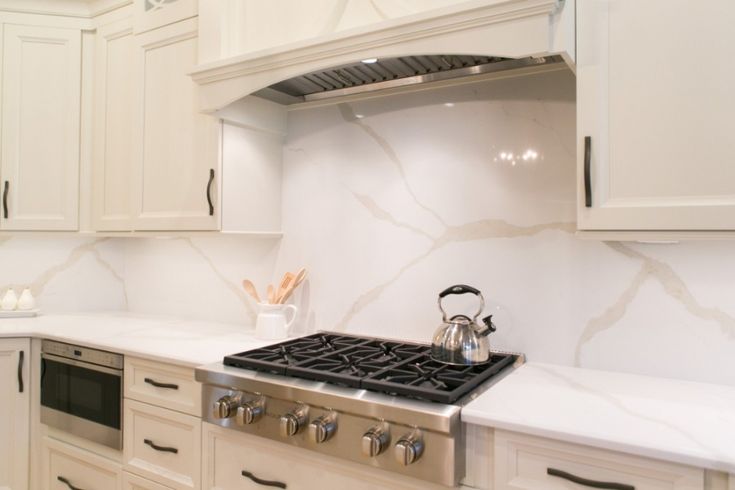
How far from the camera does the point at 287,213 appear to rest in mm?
2252

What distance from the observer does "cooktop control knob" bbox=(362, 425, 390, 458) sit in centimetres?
124

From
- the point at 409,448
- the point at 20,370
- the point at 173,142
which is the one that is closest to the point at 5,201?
the point at 20,370

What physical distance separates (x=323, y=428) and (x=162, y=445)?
2.61 ft

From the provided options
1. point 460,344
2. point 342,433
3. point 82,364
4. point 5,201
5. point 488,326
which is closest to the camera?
point 342,433

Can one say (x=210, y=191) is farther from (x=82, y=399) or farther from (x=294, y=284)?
(x=82, y=399)

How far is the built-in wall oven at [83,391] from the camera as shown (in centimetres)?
192

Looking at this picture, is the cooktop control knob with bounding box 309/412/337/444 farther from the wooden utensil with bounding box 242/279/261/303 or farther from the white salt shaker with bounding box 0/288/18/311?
the white salt shaker with bounding box 0/288/18/311

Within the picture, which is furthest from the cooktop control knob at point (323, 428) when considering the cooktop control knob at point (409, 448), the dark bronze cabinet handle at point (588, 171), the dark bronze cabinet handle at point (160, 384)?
the dark bronze cabinet handle at point (588, 171)

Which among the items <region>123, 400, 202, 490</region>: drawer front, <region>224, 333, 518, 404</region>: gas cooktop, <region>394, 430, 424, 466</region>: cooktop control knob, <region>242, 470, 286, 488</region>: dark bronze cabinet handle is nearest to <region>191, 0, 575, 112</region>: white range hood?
<region>224, 333, 518, 404</region>: gas cooktop

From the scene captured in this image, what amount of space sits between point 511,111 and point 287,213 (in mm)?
1045

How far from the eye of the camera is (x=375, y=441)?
1246mm

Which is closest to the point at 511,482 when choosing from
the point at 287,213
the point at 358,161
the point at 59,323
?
the point at 358,161

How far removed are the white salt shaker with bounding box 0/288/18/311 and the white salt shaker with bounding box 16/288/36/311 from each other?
21 mm

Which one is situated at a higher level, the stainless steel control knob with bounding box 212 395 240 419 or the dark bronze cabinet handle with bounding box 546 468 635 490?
the stainless steel control knob with bounding box 212 395 240 419
